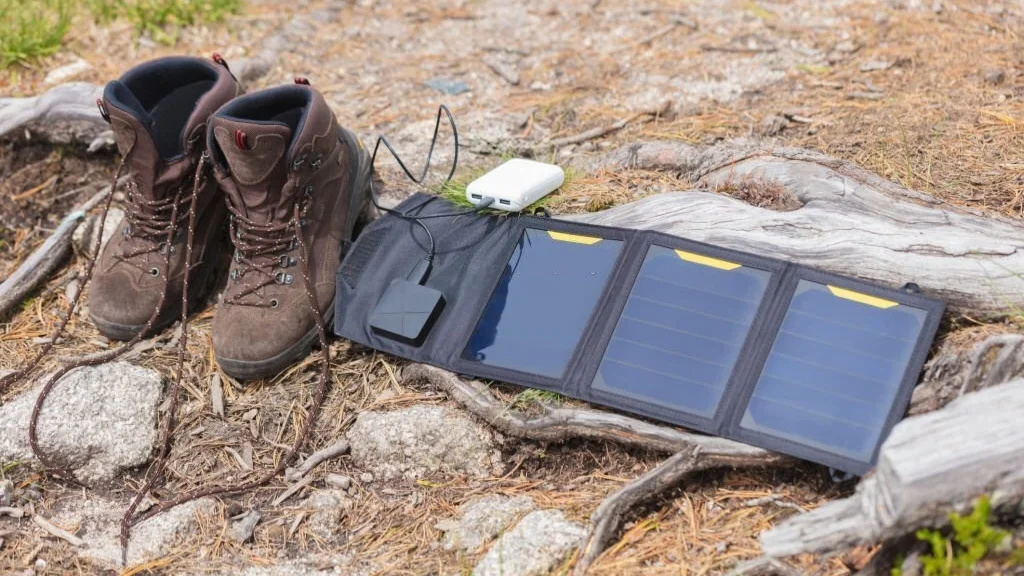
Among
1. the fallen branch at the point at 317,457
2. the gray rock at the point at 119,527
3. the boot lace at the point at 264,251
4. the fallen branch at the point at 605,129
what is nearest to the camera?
the gray rock at the point at 119,527

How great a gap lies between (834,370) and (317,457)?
1731 millimetres

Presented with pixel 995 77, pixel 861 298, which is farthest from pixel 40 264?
pixel 995 77

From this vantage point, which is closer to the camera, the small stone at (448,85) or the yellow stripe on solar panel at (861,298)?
the yellow stripe on solar panel at (861,298)

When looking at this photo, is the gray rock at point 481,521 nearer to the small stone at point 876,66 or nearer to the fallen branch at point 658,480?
the fallen branch at point 658,480

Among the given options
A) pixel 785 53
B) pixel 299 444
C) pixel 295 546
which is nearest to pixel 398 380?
pixel 299 444

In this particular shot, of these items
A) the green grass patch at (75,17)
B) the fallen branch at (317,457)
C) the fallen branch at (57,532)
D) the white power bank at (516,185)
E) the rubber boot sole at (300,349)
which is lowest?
the fallen branch at (317,457)

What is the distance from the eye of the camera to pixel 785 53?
15.8ft

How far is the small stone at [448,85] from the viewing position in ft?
16.0

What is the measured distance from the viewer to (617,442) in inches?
115

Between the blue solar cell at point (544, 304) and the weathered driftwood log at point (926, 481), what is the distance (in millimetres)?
1028

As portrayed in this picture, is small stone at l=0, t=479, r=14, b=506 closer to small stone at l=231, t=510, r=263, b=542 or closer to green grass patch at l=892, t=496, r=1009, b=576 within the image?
small stone at l=231, t=510, r=263, b=542

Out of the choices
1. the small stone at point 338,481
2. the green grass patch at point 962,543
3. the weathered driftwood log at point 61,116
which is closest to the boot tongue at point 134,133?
the weathered driftwood log at point 61,116

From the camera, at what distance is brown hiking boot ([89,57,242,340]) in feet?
11.4

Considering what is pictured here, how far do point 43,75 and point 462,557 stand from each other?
3814mm
